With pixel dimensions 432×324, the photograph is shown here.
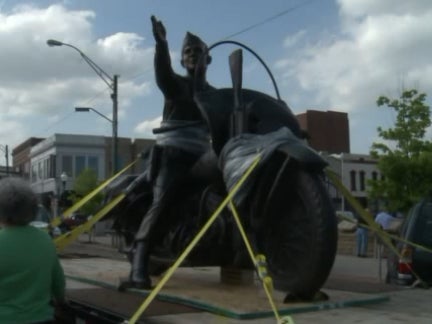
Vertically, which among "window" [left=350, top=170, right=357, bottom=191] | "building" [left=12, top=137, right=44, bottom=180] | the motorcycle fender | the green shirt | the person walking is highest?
"building" [left=12, top=137, right=44, bottom=180]

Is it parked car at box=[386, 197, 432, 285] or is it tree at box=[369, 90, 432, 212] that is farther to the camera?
tree at box=[369, 90, 432, 212]

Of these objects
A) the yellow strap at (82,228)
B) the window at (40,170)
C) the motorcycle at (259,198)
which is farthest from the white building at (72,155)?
the motorcycle at (259,198)

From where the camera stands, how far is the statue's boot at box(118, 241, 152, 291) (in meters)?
5.42

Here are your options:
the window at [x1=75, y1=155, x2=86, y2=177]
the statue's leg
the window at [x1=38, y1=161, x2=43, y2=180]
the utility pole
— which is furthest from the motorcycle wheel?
the window at [x1=38, y1=161, x2=43, y2=180]

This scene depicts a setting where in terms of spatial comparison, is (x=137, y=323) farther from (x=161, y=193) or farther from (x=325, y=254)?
(x=161, y=193)

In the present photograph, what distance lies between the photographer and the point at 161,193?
5.90 meters

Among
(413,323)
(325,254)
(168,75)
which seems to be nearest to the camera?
(413,323)

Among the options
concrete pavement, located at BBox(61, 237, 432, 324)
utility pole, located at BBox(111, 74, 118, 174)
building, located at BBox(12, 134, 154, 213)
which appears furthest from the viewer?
building, located at BBox(12, 134, 154, 213)

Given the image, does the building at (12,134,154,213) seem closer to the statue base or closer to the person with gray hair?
the statue base

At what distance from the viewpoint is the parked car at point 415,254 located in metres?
6.63

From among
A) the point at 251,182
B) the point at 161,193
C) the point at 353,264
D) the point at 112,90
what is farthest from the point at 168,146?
the point at 112,90

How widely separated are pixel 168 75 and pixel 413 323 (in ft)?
10.6

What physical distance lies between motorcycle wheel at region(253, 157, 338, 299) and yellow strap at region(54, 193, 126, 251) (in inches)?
74.5

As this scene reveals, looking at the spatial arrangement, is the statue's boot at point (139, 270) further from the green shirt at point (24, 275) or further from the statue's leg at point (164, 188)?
the green shirt at point (24, 275)
